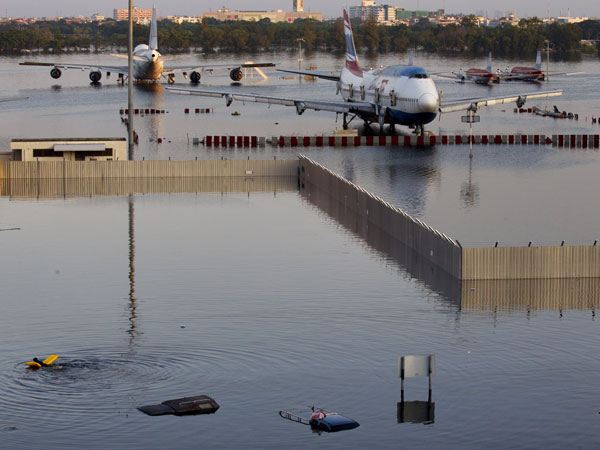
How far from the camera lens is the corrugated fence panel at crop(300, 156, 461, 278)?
62.7 m

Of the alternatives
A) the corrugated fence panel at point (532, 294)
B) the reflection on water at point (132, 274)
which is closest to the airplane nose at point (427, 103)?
the reflection on water at point (132, 274)

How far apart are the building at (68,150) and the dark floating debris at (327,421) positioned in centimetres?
6245

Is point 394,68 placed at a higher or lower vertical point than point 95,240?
higher

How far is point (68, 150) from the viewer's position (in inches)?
3952

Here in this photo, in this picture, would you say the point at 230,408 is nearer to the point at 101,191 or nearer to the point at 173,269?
the point at 173,269

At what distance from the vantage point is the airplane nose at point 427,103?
397 feet

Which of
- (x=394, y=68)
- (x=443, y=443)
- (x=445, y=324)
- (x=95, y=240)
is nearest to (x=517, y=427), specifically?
(x=443, y=443)

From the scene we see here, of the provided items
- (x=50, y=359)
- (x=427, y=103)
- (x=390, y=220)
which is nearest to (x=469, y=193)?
(x=390, y=220)

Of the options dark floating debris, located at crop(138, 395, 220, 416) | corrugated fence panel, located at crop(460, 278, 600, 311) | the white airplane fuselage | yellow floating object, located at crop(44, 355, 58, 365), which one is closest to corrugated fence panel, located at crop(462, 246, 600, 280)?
corrugated fence panel, located at crop(460, 278, 600, 311)

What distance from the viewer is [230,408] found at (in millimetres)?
42531

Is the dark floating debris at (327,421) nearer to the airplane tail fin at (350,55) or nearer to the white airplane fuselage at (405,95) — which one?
the white airplane fuselage at (405,95)

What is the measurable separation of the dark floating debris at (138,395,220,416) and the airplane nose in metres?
82.1

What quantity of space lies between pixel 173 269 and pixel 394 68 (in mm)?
66062

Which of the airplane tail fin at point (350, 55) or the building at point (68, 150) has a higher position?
the airplane tail fin at point (350, 55)
